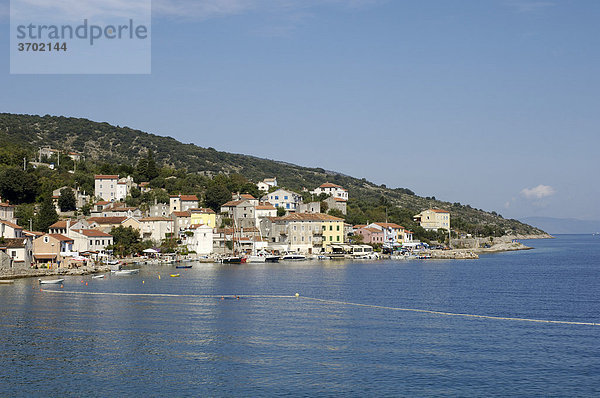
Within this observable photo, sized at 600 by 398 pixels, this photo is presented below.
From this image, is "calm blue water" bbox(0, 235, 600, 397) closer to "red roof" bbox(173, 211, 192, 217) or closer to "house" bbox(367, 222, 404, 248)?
"red roof" bbox(173, 211, 192, 217)

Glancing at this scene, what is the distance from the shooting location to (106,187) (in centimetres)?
10681

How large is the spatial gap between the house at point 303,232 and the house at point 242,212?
9.60ft

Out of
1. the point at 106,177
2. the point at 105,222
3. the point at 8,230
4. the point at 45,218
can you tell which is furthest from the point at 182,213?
the point at 8,230

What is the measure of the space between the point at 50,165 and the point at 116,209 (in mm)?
29081

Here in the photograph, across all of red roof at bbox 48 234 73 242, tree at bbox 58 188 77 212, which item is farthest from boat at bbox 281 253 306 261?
tree at bbox 58 188 77 212

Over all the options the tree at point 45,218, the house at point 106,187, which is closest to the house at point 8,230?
the tree at point 45,218

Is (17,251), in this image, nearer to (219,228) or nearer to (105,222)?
(105,222)

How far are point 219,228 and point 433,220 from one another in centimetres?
6172

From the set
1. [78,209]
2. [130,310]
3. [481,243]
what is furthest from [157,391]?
[481,243]

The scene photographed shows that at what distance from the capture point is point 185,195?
108m

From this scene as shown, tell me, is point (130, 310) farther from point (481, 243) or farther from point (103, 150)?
point (103, 150)

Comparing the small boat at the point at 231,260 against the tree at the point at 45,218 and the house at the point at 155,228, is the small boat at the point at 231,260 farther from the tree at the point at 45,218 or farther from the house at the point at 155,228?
the tree at the point at 45,218

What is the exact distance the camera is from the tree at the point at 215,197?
10788 centimetres

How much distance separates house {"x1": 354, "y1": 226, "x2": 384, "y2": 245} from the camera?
365 feet
